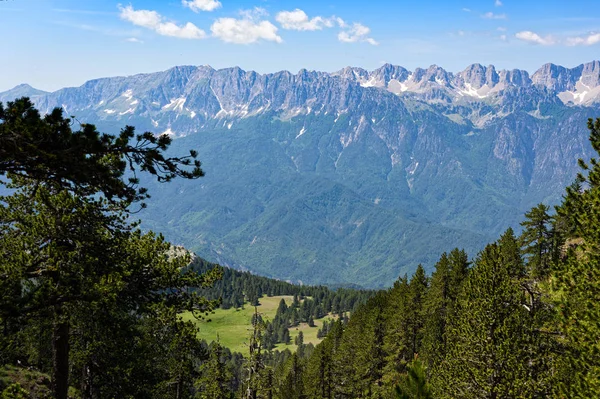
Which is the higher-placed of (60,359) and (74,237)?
(74,237)

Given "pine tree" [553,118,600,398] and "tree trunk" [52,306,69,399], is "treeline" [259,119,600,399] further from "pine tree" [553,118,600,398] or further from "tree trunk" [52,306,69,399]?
"tree trunk" [52,306,69,399]

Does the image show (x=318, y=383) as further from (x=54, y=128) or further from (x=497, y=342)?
(x=54, y=128)

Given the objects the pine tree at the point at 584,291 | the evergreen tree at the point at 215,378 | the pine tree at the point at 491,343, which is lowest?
the evergreen tree at the point at 215,378

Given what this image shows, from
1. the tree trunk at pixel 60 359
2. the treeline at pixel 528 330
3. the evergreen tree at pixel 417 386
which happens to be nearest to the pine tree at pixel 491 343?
the treeline at pixel 528 330

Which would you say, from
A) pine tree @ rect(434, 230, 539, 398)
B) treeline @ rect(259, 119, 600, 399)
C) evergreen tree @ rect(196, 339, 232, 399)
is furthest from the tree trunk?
pine tree @ rect(434, 230, 539, 398)

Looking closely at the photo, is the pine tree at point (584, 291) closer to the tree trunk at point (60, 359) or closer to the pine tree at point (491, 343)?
the pine tree at point (491, 343)

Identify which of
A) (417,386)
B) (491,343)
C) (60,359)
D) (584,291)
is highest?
(584,291)

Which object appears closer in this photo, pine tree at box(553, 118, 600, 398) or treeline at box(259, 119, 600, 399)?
pine tree at box(553, 118, 600, 398)

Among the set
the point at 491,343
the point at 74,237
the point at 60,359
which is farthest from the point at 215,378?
the point at 74,237

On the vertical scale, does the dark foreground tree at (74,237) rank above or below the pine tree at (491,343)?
above

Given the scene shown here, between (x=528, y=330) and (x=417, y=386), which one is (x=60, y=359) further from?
(x=528, y=330)

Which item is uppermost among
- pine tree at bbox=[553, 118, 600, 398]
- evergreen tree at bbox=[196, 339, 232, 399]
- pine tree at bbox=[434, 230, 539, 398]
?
pine tree at bbox=[553, 118, 600, 398]

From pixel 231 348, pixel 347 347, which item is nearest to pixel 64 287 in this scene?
pixel 347 347

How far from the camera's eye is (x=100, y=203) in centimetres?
1834
